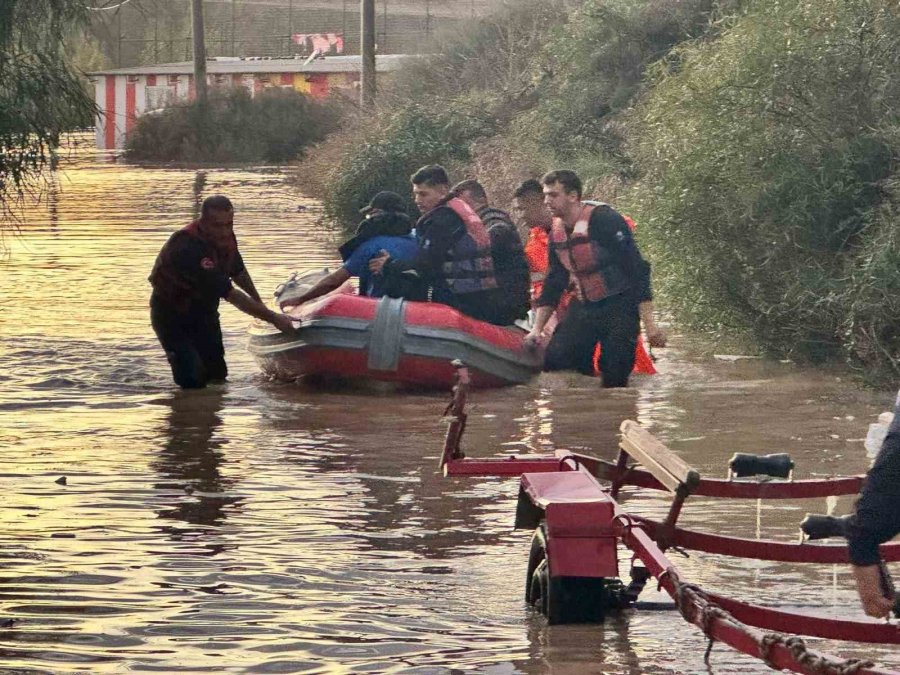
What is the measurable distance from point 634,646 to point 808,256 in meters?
8.19

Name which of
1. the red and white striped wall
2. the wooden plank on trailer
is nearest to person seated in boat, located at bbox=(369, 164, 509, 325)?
the wooden plank on trailer

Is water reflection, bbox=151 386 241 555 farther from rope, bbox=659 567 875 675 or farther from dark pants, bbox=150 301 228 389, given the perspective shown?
rope, bbox=659 567 875 675

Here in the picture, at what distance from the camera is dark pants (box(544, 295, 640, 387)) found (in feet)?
43.4

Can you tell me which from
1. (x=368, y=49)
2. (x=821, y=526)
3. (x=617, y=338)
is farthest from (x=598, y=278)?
(x=368, y=49)

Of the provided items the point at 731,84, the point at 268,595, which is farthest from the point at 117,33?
the point at 268,595

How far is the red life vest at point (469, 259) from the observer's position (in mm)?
13641

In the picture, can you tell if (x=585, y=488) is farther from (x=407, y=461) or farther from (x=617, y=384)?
(x=617, y=384)

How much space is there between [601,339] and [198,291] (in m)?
2.96

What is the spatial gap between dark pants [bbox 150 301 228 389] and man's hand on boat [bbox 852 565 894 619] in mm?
9321

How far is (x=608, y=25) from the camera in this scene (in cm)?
2705

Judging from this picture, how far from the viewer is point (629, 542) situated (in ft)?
19.9

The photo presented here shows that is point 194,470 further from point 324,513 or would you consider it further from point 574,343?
point 574,343

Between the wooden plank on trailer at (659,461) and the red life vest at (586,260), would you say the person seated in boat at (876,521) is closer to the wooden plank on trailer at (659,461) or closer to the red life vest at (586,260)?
the wooden plank on trailer at (659,461)

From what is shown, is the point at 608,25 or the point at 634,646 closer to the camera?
the point at 634,646
